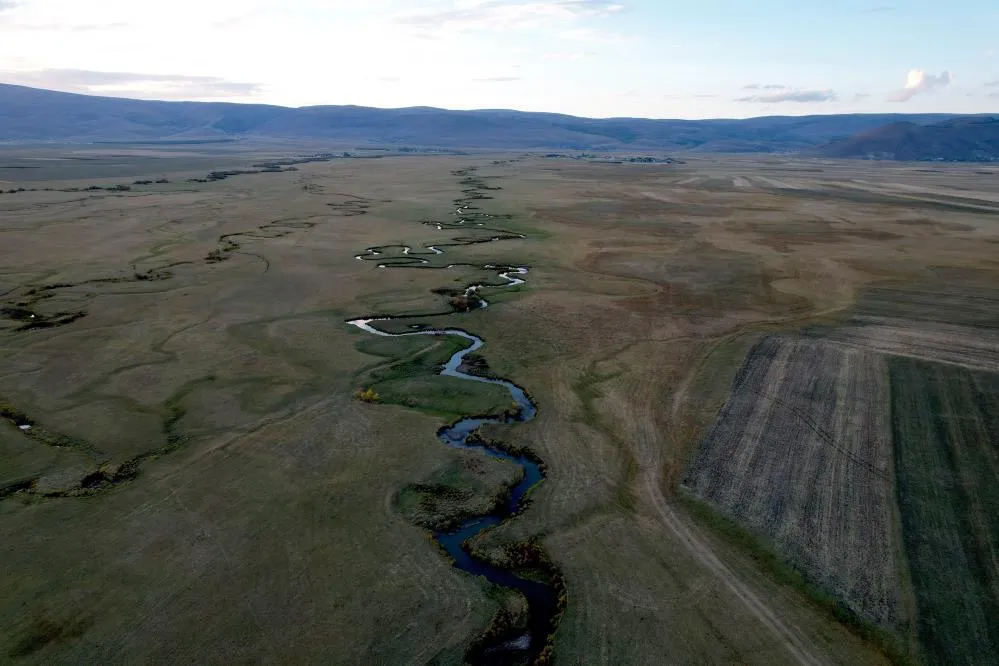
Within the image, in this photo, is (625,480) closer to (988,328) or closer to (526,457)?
(526,457)

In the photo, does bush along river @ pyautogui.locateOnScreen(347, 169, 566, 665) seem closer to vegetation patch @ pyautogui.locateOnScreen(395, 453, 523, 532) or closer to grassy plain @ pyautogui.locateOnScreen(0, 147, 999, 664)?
vegetation patch @ pyautogui.locateOnScreen(395, 453, 523, 532)

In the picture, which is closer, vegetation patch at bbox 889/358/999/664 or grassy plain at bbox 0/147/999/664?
vegetation patch at bbox 889/358/999/664

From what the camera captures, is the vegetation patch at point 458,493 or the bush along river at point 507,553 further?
the vegetation patch at point 458,493

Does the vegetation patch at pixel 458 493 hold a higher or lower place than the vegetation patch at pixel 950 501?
lower

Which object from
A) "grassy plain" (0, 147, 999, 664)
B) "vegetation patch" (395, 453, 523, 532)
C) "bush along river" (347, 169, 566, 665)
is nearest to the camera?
"bush along river" (347, 169, 566, 665)

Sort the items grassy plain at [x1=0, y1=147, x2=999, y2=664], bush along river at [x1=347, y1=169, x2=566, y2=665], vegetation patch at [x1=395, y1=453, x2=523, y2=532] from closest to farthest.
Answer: bush along river at [x1=347, y1=169, x2=566, y2=665] < grassy plain at [x1=0, y1=147, x2=999, y2=664] < vegetation patch at [x1=395, y1=453, x2=523, y2=532]

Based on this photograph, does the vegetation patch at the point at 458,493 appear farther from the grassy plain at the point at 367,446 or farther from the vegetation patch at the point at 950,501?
the vegetation patch at the point at 950,501

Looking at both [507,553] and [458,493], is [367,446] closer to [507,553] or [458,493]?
[458,493]

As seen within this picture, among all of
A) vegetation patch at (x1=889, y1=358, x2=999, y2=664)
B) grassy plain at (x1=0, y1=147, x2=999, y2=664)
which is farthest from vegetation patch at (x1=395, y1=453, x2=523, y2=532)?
vegetation patch at (x1=889, y1=358, x2=999, y2=664)

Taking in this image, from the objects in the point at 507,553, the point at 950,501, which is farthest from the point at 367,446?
the point at 950,501

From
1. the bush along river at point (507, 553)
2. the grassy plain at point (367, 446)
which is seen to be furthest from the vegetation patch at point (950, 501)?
the bush along river at point (507, 553)
